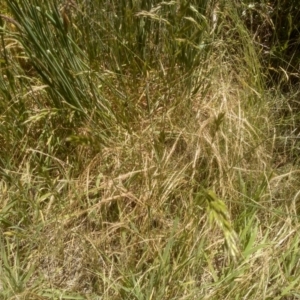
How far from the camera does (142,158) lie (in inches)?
66.3

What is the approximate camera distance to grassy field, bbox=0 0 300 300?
154 centimetres

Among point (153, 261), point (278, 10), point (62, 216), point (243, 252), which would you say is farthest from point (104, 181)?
point (278, 10)

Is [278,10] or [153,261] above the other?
[278,10]

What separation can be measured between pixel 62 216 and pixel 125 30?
61 centimetres

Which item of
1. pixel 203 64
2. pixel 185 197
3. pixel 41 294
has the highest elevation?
pixel 203 64

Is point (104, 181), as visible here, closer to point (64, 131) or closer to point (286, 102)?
point (64, 131)

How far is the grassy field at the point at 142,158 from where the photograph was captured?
154 cm

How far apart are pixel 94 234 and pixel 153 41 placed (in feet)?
2.14

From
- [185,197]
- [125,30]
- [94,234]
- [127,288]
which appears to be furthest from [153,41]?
[127,288]

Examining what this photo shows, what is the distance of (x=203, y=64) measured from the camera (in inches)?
74.2

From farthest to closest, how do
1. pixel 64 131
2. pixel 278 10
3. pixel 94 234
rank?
pixel 278 10 < pixel 64 131 < pixel 94 234

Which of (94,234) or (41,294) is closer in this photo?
(41,294)

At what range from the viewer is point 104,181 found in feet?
5.54

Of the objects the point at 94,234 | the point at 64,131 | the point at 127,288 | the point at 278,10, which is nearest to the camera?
the point at 127,288
